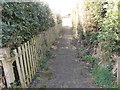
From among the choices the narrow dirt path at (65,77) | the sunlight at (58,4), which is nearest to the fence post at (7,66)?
the narrow dirt path at (65,77)

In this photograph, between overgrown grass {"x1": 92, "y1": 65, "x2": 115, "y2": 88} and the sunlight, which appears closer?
overgrown grass {"x1": 92, "y1": 65, "x2": 115, "y2": 88}

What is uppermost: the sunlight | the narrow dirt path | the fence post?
the sunlight

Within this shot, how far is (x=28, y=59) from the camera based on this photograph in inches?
127

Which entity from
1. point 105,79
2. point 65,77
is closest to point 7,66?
point 65,77

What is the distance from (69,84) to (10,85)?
1.52 meters

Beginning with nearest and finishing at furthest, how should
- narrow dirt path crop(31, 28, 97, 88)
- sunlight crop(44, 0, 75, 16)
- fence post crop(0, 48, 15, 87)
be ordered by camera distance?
fence post crop(0, 48, 15, 87)
narrow dirt path crop(31, 28, 97, 88)
sunlight crop(44, 0, 75, 16)

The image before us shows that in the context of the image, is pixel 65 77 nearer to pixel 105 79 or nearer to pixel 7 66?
pixel 105 79

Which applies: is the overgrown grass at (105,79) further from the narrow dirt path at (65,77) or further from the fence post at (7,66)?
the fence post at (7,66)

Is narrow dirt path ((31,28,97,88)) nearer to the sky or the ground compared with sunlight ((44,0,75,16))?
nearer to the ground

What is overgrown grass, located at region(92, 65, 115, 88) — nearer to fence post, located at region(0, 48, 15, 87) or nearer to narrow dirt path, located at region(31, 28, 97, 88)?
narrow dirt path, located at region(31, 28, 97, 88)

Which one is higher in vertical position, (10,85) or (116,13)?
(116,13)

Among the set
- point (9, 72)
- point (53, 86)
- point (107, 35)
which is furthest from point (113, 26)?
point (9, 72)

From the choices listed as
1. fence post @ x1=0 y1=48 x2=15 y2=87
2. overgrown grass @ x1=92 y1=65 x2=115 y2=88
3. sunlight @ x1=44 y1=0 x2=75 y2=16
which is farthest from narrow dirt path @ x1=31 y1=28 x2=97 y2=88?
sunlight @ x1=44 y1=0 x2=75 y2=16

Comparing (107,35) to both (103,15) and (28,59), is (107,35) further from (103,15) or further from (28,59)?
(28,59)
